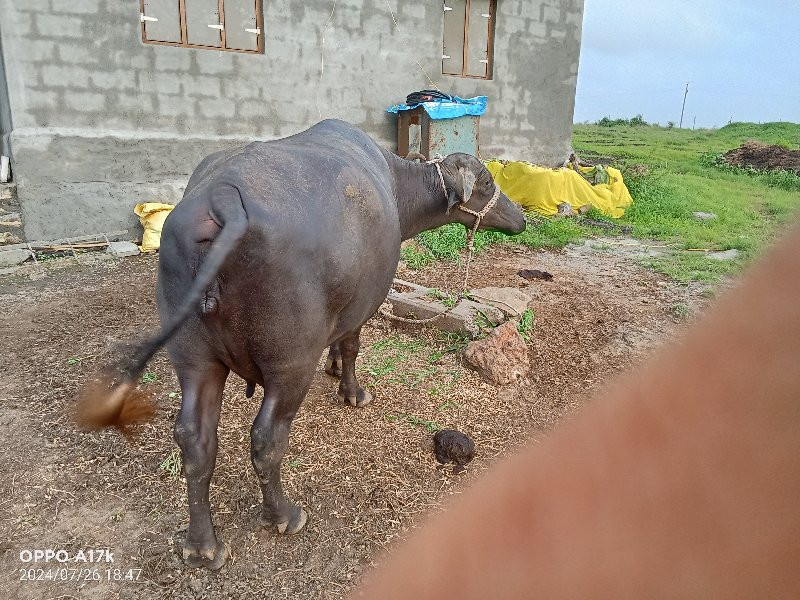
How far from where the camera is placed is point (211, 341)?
2408mm

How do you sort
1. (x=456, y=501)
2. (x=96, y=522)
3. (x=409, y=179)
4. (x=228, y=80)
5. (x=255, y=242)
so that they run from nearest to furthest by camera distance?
1. (x=456, y=501)
2. (x=255, y=242)
3. (x=96, y=522)
4. (x=409, y=179)
5. (x=228, y=80)

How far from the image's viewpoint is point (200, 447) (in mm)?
2465

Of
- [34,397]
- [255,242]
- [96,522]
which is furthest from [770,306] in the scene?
[34,397]

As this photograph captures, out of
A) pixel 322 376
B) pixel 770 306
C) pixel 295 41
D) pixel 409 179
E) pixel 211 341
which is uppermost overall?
pixel 295 41

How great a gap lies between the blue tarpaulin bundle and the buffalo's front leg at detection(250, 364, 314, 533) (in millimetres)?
6720

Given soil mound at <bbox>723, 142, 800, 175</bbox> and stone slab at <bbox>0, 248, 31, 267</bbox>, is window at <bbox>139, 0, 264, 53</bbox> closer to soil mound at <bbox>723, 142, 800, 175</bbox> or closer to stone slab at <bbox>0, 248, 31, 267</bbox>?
stone slab at <bbox>0, 248, 31, 267</bbox>

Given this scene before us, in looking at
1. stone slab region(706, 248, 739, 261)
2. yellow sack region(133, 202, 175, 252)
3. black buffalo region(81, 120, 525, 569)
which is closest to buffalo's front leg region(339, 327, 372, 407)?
black buffalo region(81, 120, 525, 569)

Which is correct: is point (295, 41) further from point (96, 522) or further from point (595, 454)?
point (595, 454)

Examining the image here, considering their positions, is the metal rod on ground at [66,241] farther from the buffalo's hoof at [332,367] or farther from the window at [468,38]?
the window at [468,38]

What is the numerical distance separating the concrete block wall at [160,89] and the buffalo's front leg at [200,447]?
5.62 metres

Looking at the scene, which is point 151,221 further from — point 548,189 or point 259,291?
point 548,189

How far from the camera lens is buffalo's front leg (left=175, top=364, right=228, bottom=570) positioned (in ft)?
8.04

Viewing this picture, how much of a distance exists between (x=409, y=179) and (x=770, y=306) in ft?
13.0

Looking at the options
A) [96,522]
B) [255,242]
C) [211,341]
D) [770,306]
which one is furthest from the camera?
[96,522]
